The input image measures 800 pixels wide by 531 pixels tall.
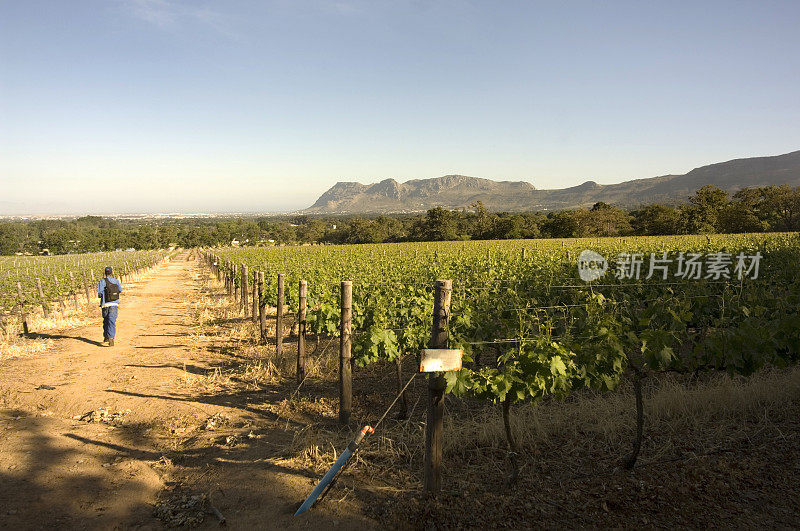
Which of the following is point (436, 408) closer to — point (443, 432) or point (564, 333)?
point (443, 432)

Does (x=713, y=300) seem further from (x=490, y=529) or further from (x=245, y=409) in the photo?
(x=245, y=409)

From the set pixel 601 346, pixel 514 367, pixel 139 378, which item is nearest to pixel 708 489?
pixel 601 346

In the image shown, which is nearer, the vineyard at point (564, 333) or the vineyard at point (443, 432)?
the vineyard at point (443, 432)

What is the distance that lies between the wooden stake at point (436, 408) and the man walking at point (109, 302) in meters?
8.77

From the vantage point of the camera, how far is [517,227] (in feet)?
218

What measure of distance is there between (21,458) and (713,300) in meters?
9.95

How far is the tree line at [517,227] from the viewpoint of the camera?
55.3 m

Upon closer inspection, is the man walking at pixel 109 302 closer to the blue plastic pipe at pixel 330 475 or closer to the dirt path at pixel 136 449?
the dirt path at pixel 136 449

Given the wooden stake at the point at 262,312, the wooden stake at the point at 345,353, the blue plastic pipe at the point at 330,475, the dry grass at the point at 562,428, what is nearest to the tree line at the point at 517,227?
the wooden stake at the point at 262,312

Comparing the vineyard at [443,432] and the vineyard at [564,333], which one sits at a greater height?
the vineyard at [564,333]

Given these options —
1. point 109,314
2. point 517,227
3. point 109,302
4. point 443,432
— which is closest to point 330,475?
point 443,432

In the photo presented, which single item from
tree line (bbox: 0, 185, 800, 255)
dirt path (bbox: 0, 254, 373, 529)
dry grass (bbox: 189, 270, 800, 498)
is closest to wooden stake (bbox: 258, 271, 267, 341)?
dirt path (bbox: 0, 254, 373, 529)

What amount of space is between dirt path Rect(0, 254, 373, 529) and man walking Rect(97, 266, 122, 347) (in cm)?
118

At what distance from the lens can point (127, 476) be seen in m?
4.05
